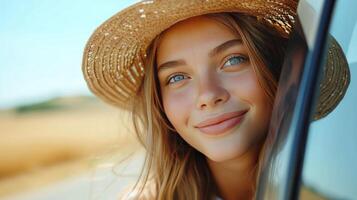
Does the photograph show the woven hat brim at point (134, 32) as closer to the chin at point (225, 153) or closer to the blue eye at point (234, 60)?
the blue eye at point (234, 60)

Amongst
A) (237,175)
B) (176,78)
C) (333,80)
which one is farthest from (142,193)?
(333,80)

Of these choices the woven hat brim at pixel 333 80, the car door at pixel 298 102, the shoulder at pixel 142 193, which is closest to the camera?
the car door at pixel 298 102

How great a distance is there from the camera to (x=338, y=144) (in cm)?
97

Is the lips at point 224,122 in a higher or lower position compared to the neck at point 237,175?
higher

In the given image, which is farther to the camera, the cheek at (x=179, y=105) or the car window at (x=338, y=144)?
the cheek at (x=179, y=105)

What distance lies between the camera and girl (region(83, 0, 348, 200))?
1.75 m

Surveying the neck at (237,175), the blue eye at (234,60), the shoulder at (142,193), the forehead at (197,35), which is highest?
the forehead at (197,35)

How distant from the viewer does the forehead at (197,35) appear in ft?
5.96

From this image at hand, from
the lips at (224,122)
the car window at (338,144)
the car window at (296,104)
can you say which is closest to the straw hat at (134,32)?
the lips at (224,122)

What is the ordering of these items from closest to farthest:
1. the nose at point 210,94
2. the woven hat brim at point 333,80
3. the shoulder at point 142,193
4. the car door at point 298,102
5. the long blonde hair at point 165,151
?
the car door at point 298,102 → the woven hat brim at point 333,80 → the nose at point 210,94 → the long blonde hair at point 165,151 → the shoulder at point 142,193

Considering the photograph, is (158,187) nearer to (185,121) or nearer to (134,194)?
(134,194)

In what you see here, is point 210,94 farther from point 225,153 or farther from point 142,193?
point 142,193

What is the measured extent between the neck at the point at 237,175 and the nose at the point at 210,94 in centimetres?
23

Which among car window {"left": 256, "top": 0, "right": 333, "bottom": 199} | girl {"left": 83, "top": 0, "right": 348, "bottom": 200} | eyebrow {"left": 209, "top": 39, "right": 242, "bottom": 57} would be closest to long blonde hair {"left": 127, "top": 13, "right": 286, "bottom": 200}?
girl {"left": 83, "top": 0, "right": 348, "bottom": 200}
